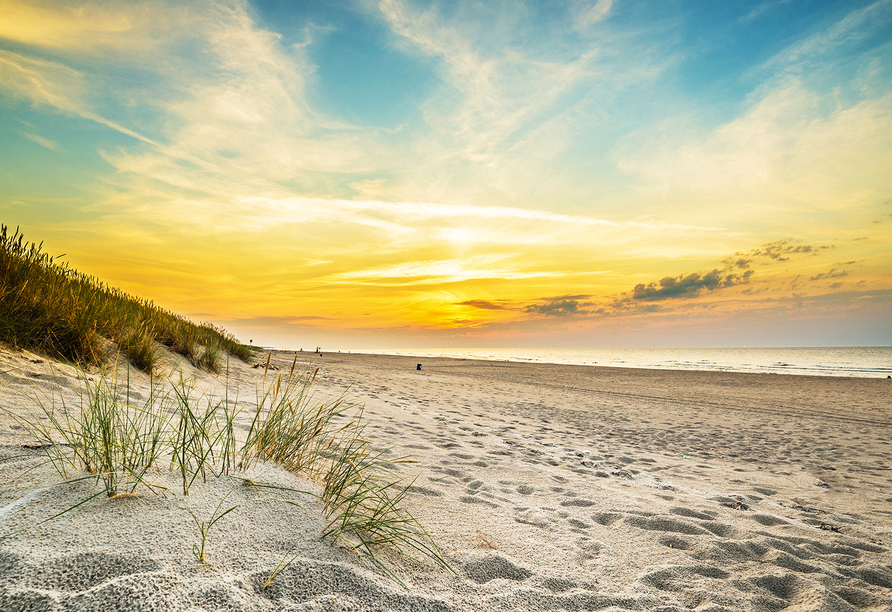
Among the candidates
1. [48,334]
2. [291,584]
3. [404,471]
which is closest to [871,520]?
[404,471]

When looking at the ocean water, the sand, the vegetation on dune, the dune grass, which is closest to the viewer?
the sand

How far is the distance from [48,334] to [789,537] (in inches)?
266

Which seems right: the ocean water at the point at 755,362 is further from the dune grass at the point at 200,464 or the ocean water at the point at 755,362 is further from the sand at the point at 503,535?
the dune grass at the point at 200,464

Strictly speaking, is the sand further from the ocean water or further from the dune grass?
the ocean water

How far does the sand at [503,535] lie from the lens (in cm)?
143

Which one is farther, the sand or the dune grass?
the dune grass

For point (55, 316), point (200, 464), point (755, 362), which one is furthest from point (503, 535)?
point (755, 362)

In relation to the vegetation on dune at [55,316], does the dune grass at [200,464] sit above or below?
below

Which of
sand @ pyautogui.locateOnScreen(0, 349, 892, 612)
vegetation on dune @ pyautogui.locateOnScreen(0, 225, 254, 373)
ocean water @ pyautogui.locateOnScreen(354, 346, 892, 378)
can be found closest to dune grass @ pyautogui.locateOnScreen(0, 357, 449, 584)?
sand @ pyautogui.locateOnScreen(0, 349, 892, 612)

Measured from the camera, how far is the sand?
143cm

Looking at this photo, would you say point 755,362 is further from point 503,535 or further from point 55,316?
point 55,316

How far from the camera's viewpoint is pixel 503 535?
256 centimetres

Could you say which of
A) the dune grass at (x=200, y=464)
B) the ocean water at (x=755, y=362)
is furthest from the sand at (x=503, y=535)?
the ocean water at (x=755, y=362)

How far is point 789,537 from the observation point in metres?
3.07
